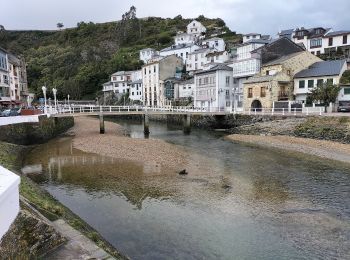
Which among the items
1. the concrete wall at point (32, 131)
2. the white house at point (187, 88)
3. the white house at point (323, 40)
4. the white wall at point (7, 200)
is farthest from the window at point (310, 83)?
the white wall at point (7, 200)

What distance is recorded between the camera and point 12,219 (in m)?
6.66

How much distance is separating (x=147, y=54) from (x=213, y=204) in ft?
341

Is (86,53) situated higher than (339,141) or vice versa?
(86,53)

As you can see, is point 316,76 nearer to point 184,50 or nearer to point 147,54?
point 184,50

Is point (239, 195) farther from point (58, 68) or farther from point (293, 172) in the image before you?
point (58, 68)

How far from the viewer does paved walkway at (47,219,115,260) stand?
7739mm

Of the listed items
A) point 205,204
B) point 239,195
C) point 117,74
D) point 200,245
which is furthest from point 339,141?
point 117,74

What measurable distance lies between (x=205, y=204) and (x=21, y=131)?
78.0 ft

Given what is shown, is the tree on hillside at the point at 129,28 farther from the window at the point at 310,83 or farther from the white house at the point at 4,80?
the window at the point at 310,83

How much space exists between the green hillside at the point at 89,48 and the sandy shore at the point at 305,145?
79505 millimetres

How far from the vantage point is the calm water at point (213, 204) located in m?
11.9

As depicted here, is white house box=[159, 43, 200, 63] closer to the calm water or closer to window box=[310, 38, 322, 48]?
window box=[310, 38, 322, 48]

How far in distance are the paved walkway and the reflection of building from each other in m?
44.2

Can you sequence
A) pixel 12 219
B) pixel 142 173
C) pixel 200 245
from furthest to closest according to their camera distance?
pixel 142 173, pixel 200 245, pixel 12 219
